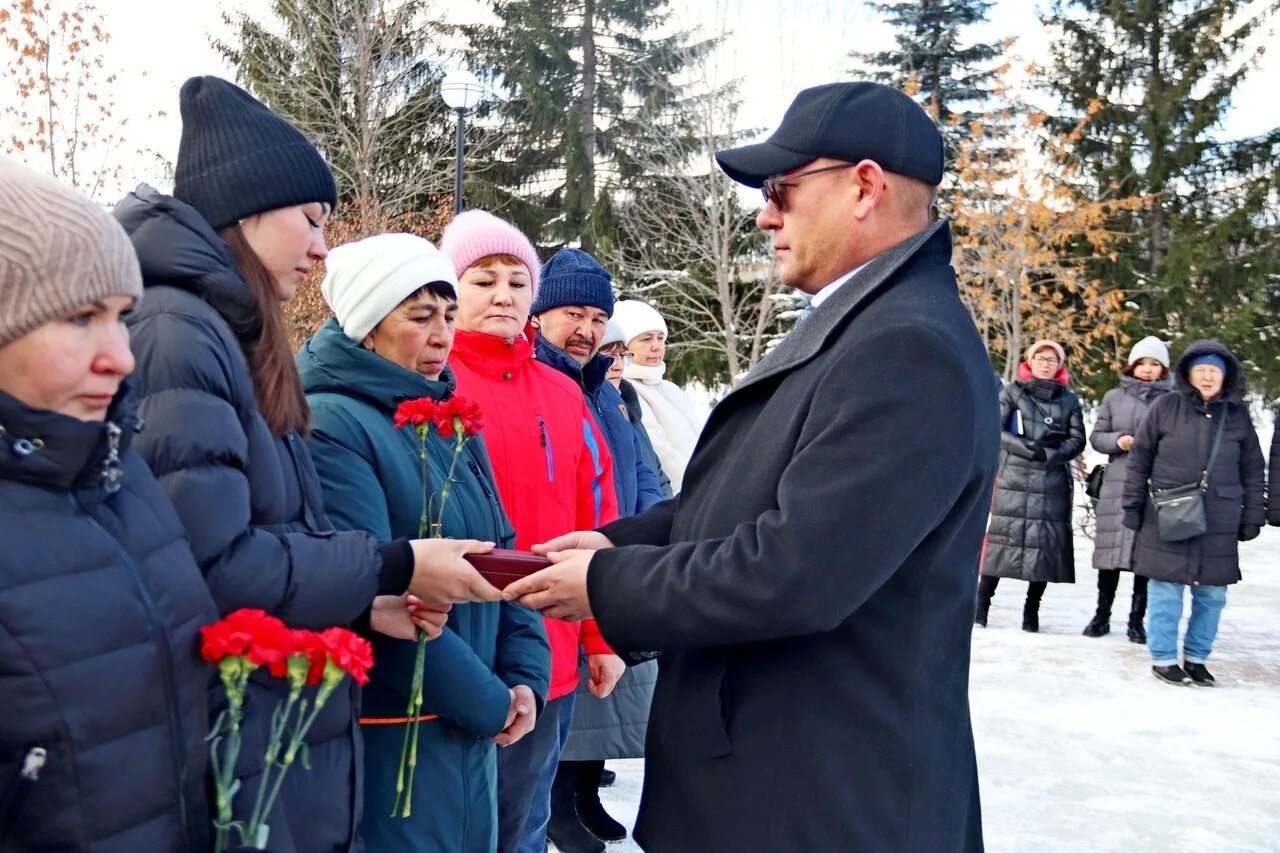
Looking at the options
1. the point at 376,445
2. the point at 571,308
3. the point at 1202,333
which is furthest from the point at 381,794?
the point at 1202,333

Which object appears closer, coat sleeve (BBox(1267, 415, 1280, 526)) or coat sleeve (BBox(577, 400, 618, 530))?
coat sleeve (BBox(577, 400, 618, 530))

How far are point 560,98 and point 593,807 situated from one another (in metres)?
24.2

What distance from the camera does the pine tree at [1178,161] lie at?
23.1 metres

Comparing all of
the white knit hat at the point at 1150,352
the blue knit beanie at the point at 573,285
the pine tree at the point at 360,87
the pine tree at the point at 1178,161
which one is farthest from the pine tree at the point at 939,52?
the blue knit beanie at the point at 573,285

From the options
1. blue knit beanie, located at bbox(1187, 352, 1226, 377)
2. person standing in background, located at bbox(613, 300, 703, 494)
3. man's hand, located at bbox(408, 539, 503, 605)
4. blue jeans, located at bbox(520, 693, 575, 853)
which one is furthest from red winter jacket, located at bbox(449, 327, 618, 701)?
blue knit beanie, located at bbox(1187, 352, 1226, 377)

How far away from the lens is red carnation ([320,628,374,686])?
1.44 metres

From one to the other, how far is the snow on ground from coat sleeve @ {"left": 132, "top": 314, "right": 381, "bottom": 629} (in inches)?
112

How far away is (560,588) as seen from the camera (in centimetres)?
200

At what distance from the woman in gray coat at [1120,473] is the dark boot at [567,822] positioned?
5202mm

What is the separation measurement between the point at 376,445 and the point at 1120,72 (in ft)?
85.8

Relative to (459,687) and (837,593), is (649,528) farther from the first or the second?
(837,593)

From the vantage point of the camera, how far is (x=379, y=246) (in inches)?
108

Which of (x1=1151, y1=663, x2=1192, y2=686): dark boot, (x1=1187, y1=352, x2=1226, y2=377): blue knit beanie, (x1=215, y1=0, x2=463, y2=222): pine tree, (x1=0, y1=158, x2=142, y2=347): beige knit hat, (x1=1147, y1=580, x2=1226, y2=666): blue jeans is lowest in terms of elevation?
(x1=1151, y1=663, x2=1192, y2=686): dark boot

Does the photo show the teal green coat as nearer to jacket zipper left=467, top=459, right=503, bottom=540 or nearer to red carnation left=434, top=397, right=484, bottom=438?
jacket zipper left=467, top=459, right=503, bottom=540
